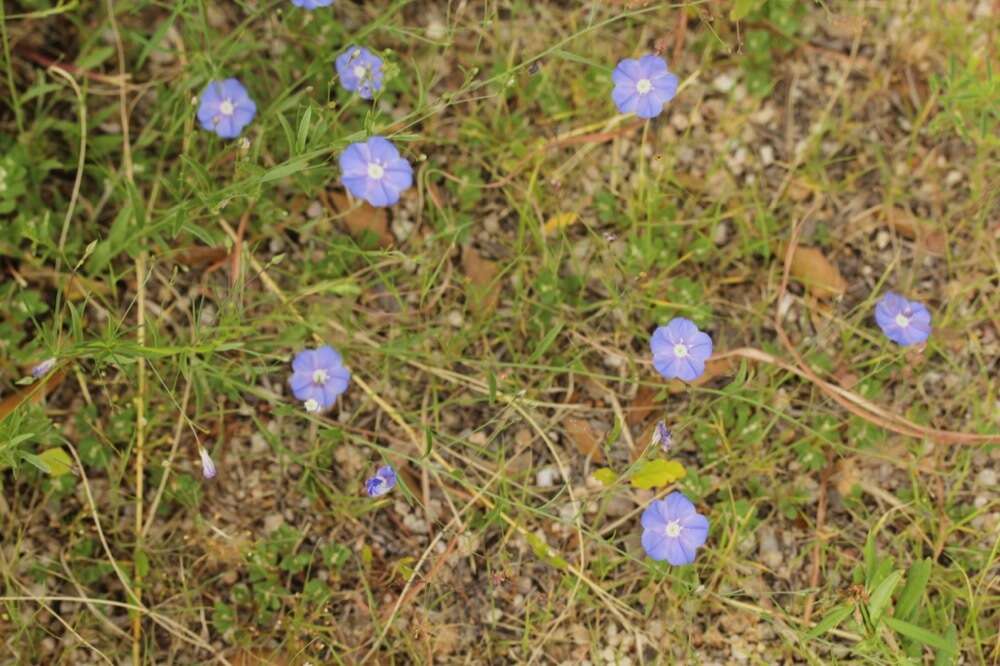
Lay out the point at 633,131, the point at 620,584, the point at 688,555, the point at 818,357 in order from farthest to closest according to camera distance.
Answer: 1. the point at 633,131
2. the point at 818,357
3. the point at 620,584
4. the point at 688,555

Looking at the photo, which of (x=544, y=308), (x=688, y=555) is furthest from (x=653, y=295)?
(x=688, y=555)

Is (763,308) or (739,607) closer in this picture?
(739,607)

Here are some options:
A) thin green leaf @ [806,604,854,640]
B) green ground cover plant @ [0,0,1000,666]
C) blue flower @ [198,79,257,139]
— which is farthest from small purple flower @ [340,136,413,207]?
thin green leaf @ [806,604,854,640]

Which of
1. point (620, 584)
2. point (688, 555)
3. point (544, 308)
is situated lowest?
point (620, 584)

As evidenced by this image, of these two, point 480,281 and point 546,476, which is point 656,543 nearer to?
point 546,476

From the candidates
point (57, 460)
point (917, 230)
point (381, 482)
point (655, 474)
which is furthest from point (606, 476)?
point (57, 460)

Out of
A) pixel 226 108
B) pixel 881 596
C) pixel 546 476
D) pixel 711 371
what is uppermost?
pixel 226 108

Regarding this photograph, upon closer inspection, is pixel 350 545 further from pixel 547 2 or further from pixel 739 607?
pixel 547 2
